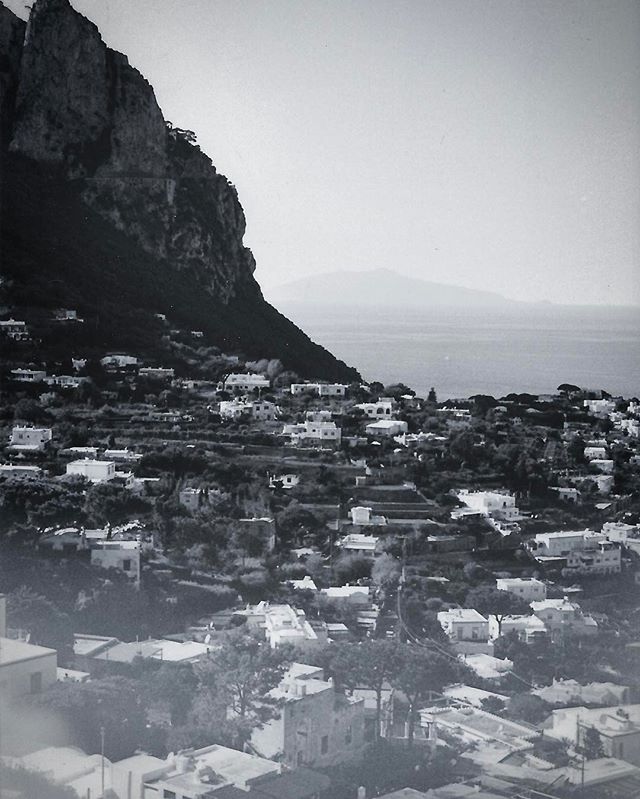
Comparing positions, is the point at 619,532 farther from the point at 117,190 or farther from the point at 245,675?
the point at 117,190

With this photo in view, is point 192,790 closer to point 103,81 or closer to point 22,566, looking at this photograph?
point 22,566

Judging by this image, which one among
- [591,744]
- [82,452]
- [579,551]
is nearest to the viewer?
[591,744]

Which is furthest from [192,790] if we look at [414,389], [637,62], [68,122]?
[68,122]

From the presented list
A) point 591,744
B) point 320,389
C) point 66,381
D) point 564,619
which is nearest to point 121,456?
point 66,381

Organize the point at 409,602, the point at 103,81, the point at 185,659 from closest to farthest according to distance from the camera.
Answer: the point at 185,659, the point at 409,602, the point at 103,81

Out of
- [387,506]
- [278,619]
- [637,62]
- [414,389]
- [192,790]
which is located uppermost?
[637,62]

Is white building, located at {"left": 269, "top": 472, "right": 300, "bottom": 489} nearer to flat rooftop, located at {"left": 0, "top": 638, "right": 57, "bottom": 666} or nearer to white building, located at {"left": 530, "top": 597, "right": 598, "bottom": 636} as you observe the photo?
white building, located at {"left": 530, "top": 597, "right": 598, "bottom": 636}

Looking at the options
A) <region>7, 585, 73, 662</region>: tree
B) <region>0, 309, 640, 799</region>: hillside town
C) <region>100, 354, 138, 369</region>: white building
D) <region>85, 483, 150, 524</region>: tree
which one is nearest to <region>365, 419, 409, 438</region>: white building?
<region>0, 309, 640, 799</region>: hillside town
